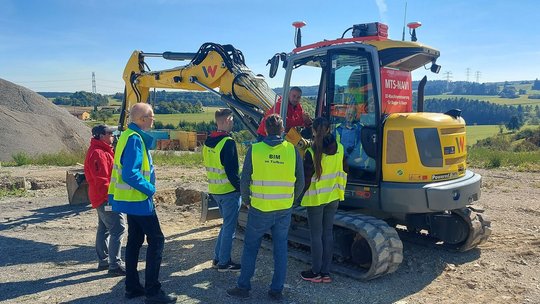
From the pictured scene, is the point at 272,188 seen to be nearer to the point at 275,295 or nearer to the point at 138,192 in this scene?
the point at 275,295

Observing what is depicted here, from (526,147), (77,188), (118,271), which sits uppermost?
(77,188)

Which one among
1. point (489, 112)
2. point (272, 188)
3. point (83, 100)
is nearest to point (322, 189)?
point (272, 188)

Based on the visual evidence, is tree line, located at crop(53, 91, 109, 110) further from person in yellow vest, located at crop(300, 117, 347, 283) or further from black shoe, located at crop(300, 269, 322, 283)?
person in yellow vest, located at crop(300, 117, 347, 283)

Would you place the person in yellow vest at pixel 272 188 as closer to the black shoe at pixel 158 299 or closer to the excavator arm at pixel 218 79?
the black shoe at pixel 158 299

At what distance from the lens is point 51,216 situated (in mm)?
9219

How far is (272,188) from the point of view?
459 cm

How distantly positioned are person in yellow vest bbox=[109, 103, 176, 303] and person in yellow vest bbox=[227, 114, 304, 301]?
0.93m

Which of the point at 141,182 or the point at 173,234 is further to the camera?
the point at 173,234

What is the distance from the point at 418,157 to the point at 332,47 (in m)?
1.82

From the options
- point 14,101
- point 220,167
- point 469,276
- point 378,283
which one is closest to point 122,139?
point 220,167

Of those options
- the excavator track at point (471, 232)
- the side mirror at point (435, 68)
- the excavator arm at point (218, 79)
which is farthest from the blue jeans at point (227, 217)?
the side mirror at point (435, 68)

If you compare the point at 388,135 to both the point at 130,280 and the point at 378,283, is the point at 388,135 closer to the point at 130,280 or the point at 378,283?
the point at 378,283

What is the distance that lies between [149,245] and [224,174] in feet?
4.10

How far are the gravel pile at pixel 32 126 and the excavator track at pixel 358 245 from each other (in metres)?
18.9
